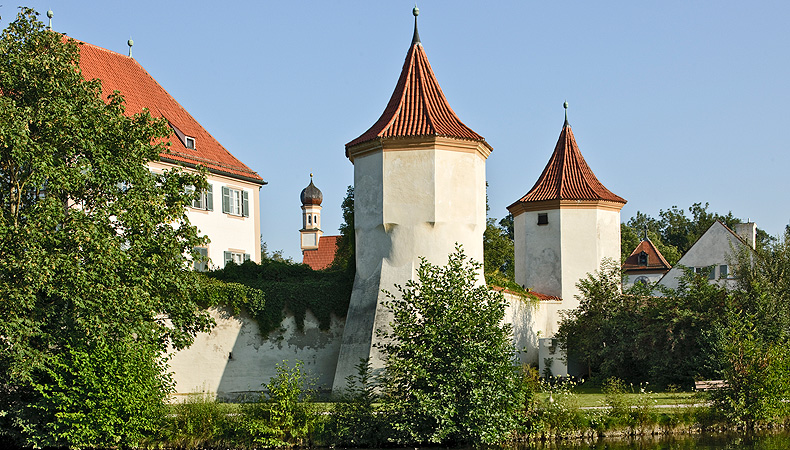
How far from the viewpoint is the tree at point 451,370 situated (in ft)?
58.3

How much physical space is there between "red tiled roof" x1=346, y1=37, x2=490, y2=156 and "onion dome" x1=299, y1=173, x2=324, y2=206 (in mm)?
44006

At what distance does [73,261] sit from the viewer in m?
17.6

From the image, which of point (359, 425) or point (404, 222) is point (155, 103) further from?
point (359, 425)

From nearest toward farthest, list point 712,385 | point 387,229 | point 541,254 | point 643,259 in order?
point 712,385 < point 387,229 < point 541,254 < point 643,259

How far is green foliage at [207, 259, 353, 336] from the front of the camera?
23.0 meters

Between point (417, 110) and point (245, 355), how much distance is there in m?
Result: 7.78

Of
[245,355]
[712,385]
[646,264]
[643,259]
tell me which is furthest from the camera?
[643,259]

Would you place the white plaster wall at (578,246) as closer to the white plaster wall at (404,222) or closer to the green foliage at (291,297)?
the white plaster wall at (404,222)

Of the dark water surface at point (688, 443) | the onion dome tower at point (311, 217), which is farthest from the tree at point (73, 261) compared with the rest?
the onion dome tower at point (311, 217)

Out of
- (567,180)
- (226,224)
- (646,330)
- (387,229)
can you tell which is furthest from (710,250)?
(387,229)

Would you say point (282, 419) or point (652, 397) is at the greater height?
point (282, 419)

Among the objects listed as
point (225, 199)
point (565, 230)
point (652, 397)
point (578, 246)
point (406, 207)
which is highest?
point (225, 199)

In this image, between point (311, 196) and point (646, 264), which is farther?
point (311, 196)

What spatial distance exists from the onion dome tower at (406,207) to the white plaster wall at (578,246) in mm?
8330
